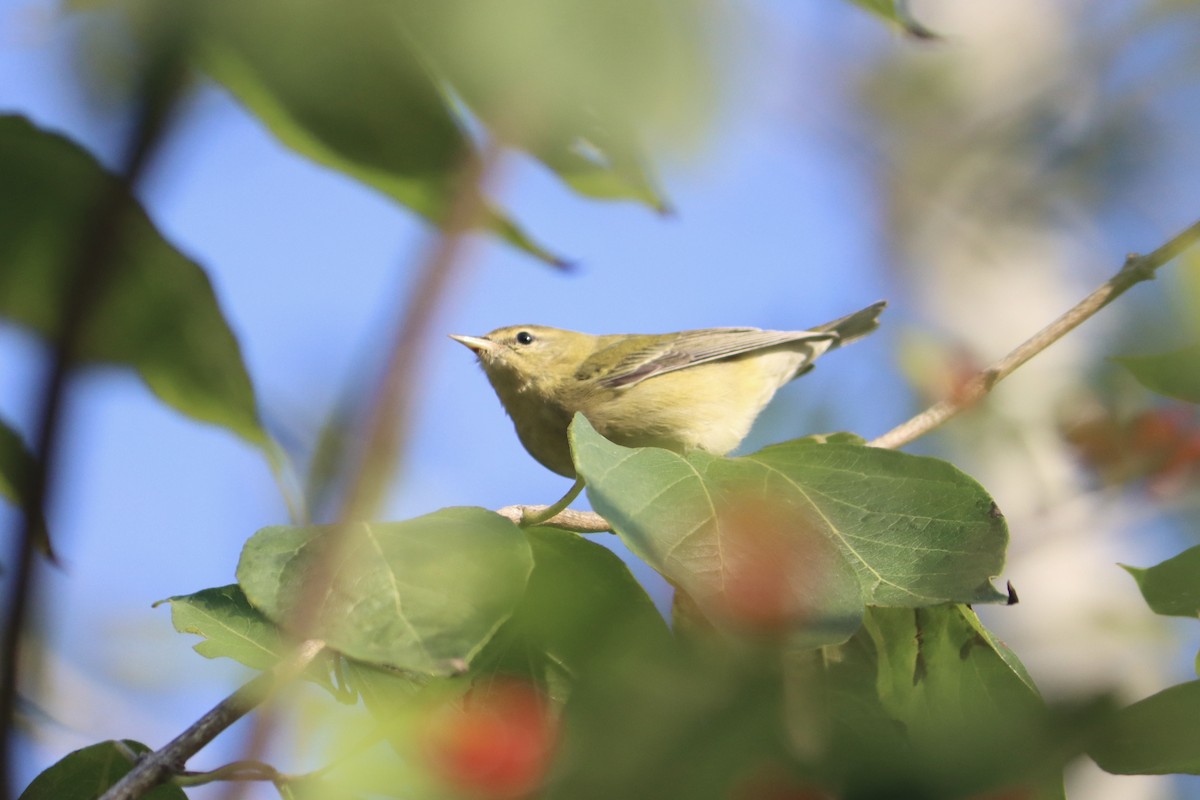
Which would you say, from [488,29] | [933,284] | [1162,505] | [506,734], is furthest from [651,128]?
[933,284]

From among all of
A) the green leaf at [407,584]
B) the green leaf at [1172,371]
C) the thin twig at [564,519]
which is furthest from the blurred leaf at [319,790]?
the green leaf at [1172,371]

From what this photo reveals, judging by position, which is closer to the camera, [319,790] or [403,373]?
[403,373]

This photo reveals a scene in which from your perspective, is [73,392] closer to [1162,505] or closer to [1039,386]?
[1162,505]

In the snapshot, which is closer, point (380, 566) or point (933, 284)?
point (380, 566)

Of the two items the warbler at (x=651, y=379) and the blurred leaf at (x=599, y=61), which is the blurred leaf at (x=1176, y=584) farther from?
the warbler at (x=651, y=379)

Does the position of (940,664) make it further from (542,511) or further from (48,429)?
(48,429)

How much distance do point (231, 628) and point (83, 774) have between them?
305 mm

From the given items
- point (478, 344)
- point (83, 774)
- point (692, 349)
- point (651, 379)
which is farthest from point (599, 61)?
point (478, 344)

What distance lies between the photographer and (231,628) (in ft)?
4.74

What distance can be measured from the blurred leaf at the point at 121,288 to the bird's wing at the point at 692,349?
3088 mm

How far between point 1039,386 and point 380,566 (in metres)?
5.74

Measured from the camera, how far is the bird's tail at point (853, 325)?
4.26 metres

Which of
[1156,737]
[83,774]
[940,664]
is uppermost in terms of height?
[1156,737]

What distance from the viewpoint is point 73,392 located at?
0.67m
